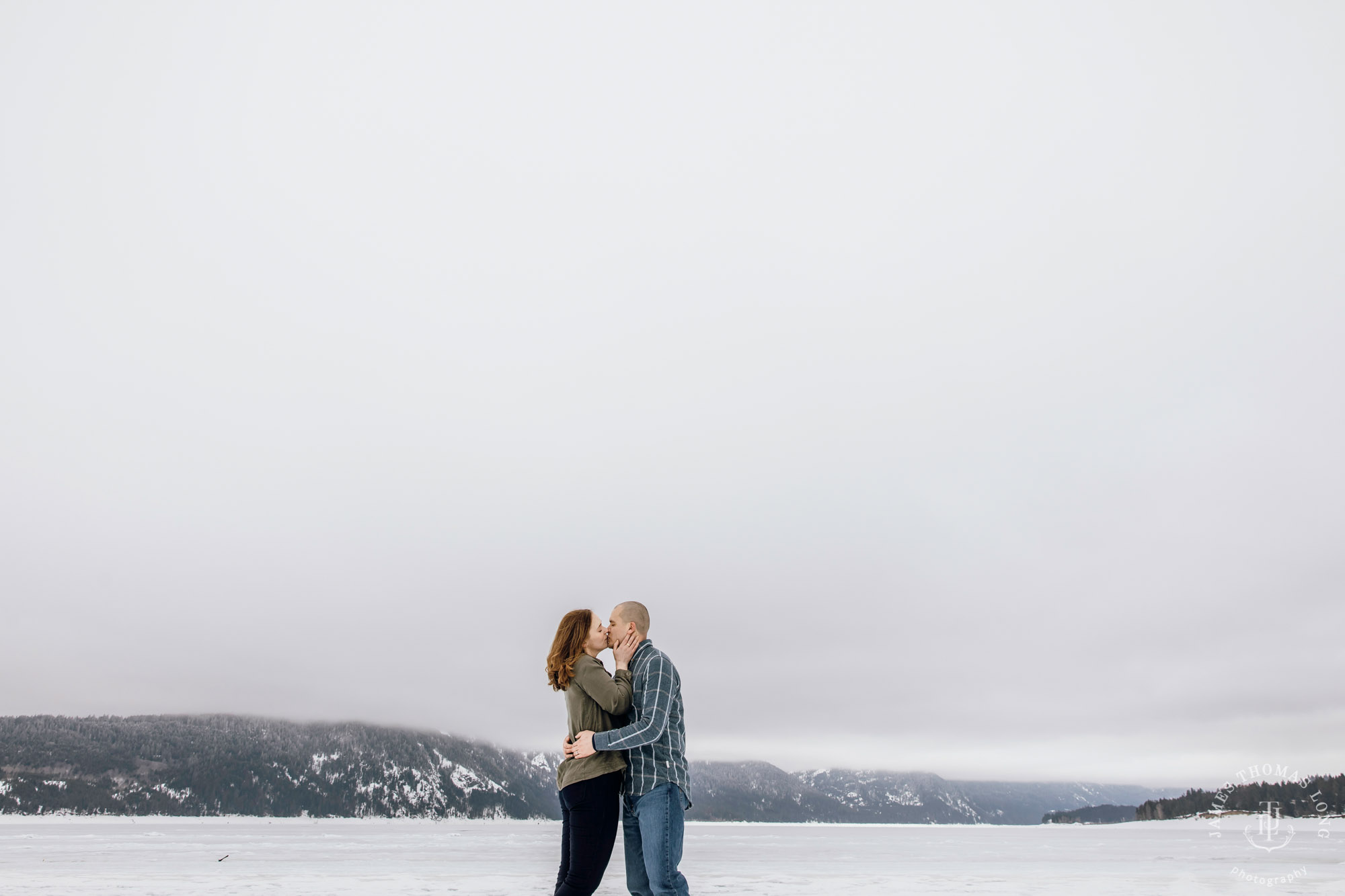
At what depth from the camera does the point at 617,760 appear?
5738mm

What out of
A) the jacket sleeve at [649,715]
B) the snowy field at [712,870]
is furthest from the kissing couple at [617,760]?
the snowy field at [712,870]

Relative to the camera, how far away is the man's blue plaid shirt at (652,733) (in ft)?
17.7

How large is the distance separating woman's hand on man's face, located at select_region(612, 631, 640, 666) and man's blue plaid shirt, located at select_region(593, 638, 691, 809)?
4 cm

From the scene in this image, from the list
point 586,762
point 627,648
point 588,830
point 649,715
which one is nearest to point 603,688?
point 649,715

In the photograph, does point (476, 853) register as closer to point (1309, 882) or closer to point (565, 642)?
point (1309, 882)

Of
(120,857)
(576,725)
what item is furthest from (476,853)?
(576,725)

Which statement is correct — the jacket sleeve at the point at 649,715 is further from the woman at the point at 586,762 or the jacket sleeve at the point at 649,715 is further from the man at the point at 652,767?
the woman at the point at 586,762

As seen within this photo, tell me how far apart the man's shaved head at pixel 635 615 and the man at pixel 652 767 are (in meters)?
0.08

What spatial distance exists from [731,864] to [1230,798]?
438 ft

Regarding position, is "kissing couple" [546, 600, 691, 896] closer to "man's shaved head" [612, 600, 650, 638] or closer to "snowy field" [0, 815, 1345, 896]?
"man's shaved head" [612, 600, 650, 638]

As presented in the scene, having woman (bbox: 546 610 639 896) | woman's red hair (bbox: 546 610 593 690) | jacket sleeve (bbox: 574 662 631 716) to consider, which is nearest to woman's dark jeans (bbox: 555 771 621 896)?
woman (bbox: 546 610 639 896)

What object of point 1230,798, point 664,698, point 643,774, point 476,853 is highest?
point 664,698

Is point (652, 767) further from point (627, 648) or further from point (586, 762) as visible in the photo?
point (627, 648)

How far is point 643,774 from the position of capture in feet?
18.5
